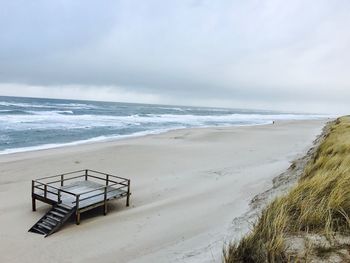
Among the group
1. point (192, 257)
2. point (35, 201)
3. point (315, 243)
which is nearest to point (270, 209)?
point (315, 243)

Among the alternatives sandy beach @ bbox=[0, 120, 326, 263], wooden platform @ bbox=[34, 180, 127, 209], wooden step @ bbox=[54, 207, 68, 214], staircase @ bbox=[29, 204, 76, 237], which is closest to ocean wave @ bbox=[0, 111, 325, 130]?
sandy beach @ bbox=[0, 120, 326, 263]

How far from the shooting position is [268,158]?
20.3m

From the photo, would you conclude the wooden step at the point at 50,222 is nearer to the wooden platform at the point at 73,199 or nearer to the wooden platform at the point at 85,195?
the wooden platform at the point at 73,199

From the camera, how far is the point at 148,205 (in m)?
11.6

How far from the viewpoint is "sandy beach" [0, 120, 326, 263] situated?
26.3 feet

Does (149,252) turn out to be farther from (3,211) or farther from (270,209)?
(3,211)

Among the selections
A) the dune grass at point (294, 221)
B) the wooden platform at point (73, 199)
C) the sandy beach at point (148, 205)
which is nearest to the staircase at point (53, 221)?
the wooden platform at point (73, 199)

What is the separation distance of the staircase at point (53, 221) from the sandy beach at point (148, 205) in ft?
0.80

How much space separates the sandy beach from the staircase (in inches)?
9.7

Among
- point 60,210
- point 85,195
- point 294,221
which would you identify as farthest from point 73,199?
point 294,221

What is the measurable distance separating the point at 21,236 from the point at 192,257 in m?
5.50

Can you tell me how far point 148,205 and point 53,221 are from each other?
10.7 feet

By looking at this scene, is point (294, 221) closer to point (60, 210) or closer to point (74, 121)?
point (60, 210)

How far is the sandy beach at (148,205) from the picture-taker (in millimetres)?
8023
